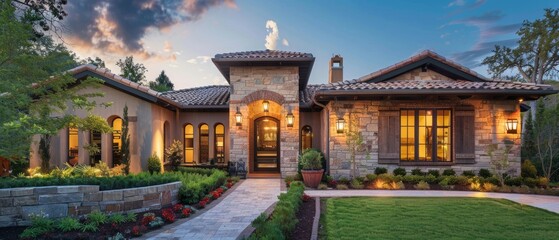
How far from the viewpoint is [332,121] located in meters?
11.0

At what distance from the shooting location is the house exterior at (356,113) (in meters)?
10.7

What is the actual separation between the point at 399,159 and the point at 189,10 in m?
10.6

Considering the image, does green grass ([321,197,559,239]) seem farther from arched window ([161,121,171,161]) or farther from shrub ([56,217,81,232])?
arched window ([161,121,171,161])

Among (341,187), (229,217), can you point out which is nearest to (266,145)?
(341,187)

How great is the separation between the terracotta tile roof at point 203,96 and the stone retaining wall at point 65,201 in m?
7.29

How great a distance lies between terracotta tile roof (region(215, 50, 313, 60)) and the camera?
1148cm

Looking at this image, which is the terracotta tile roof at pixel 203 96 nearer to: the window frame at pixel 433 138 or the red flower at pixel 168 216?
the window frame at pixel 433 138

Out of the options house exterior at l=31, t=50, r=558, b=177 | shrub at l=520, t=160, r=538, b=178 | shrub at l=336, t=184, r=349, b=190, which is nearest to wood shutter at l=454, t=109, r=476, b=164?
house exterior at l=31, t=50, r=558, b=177

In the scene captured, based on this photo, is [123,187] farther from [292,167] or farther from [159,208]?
[292,167]

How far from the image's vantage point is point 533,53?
20.6m

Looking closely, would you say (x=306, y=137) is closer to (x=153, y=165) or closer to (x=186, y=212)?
(x=153, y=165)

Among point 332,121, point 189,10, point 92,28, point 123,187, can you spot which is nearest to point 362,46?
point 332,121

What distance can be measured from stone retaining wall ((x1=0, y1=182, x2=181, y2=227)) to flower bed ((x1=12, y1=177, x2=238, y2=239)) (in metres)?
0.19

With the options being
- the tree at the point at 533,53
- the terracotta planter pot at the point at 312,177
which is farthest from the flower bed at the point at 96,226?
the tree at the point at 533,53
